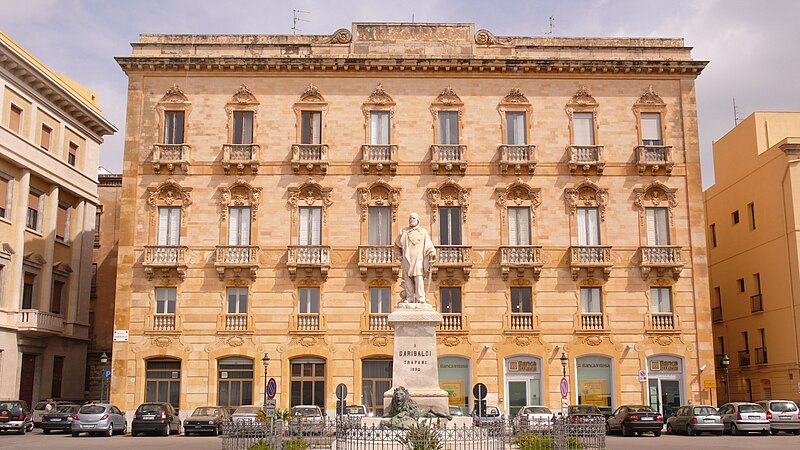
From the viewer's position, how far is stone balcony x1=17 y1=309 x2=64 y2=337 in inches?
1654

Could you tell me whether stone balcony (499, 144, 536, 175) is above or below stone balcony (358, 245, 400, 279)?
above

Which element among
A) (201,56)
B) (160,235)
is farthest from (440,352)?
(201,56)

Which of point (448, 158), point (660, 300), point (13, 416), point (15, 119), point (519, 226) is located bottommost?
point (13, 416)

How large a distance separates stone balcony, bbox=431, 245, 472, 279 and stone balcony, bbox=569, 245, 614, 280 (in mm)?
5005

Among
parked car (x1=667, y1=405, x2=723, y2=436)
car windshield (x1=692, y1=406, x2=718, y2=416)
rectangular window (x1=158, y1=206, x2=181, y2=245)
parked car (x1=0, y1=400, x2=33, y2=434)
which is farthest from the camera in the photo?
rectangular window (x1=158, y1=206, x2=181, y2=245)

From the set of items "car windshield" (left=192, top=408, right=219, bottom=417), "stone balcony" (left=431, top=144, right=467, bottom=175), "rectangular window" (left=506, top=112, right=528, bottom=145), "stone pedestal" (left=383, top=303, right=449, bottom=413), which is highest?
"rectangular window" (left=506, top=112, right=528, bottom=145)

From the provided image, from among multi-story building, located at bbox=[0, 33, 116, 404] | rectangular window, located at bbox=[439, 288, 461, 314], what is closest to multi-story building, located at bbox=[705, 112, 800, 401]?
rectangular window, located at bbox=[439, 288, 461, 314]

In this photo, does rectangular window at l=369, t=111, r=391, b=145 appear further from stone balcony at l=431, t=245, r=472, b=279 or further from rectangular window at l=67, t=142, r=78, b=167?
rectangular window at l=67, t=142, r=78, b=167

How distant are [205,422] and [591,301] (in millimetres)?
18805

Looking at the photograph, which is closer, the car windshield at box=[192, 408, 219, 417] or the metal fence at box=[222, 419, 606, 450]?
the metal fence at box=[222, 419, 606, 450]

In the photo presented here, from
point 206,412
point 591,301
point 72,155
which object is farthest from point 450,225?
point 72,155

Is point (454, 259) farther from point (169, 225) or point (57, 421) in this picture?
point (57, 421)

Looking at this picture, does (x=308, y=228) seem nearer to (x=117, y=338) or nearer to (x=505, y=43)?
(x=117, y=338)

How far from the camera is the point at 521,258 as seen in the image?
40594 mm
